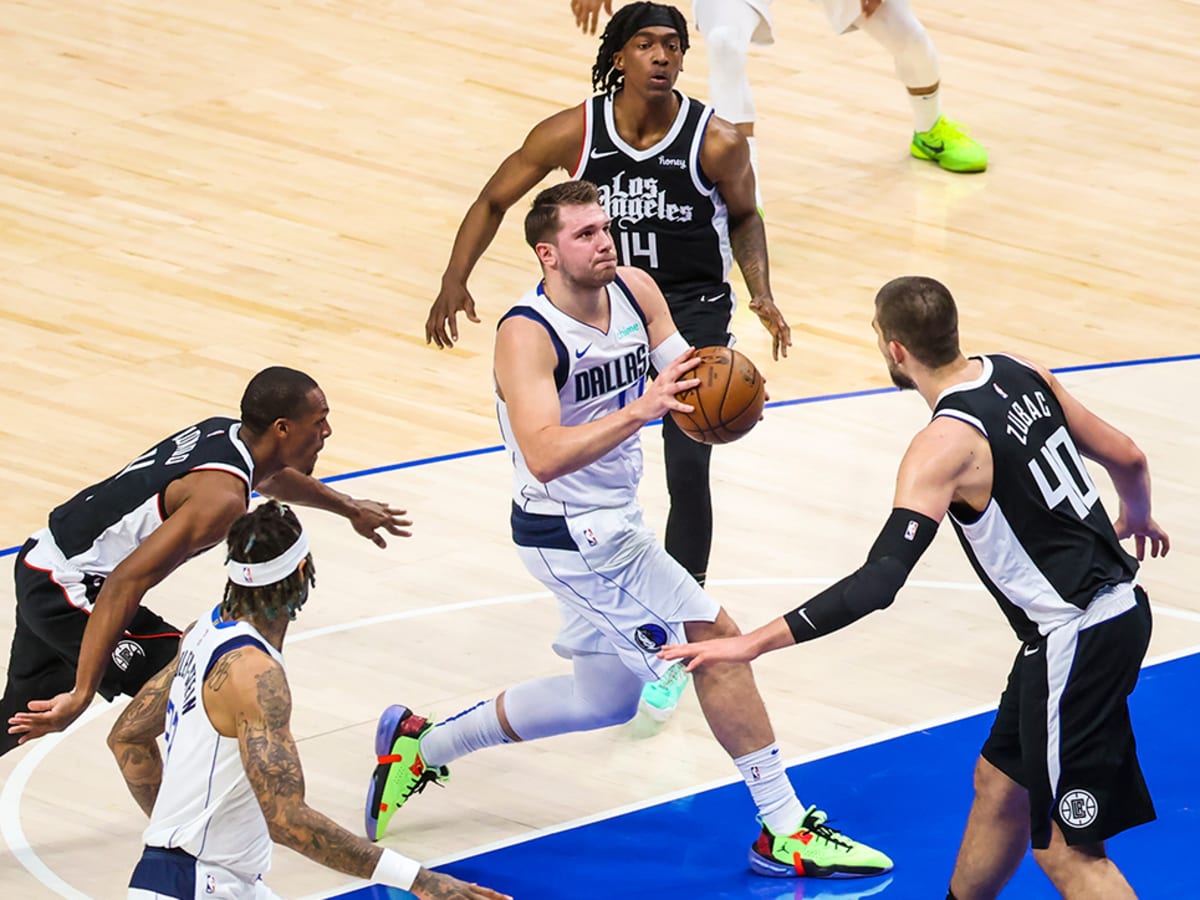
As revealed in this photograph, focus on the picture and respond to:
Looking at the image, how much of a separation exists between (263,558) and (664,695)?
9.02 ft

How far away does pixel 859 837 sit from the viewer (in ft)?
22.8

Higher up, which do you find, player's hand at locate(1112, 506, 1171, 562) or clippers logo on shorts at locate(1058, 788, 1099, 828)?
player's hand at locate(1112, 506, 1171, 562)

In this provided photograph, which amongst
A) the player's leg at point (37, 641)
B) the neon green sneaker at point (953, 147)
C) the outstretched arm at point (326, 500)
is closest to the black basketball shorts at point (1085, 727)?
the outstretched arm at point (326, 500)

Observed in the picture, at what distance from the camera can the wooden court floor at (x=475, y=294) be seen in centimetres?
782

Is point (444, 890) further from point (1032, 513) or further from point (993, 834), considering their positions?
point (1032, 513)

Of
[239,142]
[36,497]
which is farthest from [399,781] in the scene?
[239,142]

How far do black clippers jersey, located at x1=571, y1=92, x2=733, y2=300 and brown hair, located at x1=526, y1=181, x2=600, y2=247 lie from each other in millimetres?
1448

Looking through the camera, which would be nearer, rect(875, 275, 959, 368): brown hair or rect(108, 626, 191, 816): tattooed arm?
rect(875, 275, 959, 368): brown hair

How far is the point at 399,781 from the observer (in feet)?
23.2

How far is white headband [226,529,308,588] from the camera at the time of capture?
5383 mm

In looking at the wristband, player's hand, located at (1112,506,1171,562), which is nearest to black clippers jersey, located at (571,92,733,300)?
player's hand, located at (1112,506,1171,562)

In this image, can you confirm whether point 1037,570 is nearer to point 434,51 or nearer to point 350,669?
point 350,669

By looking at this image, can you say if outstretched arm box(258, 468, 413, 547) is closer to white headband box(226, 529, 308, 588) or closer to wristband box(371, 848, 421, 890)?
white headband box(226, 529, 308, 588)

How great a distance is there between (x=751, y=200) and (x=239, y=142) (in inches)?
229
